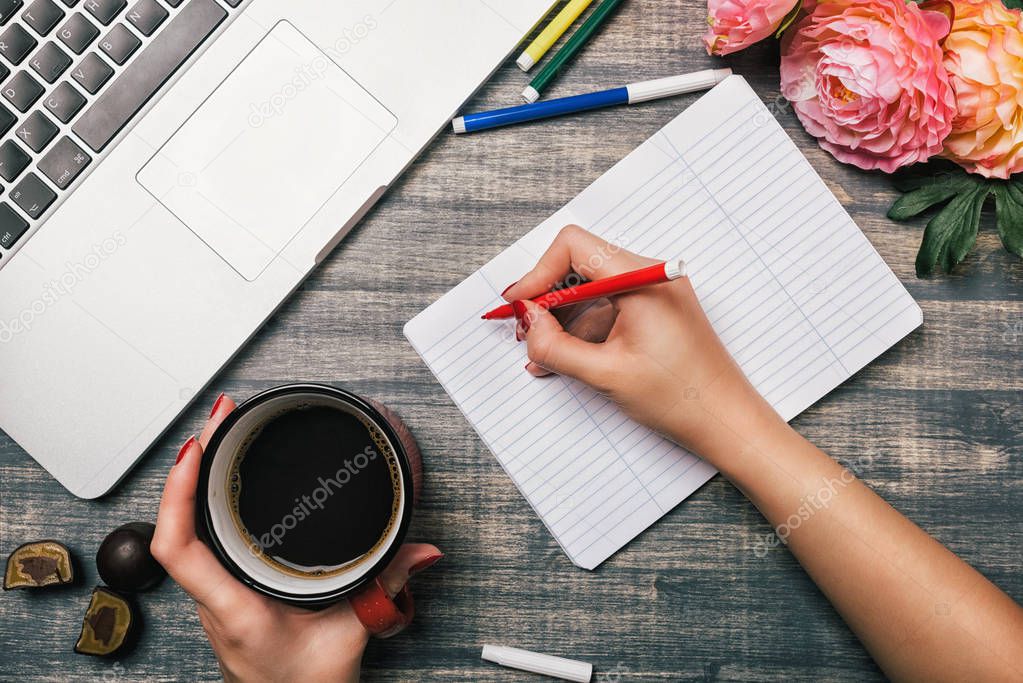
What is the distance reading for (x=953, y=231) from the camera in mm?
717

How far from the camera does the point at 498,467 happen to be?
73cm

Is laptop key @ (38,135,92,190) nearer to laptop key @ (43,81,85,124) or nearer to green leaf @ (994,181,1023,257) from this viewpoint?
laptop key @ (43,81,85,124)

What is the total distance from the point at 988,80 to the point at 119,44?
775mm

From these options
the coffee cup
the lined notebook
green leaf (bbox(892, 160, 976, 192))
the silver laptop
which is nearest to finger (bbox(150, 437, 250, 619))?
the coffee cup

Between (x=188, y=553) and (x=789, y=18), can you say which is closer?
(x=188, y=553)

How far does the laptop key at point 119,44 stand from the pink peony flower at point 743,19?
20.8 inches

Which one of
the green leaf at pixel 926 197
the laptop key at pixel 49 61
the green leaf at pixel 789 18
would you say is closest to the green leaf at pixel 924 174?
the green leaf at pixel 926 197

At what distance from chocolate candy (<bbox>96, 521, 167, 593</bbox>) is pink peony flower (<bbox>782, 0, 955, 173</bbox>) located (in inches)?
30.1

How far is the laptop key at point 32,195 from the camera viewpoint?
2.13ft

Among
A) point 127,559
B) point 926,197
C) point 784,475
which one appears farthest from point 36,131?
point 926,197

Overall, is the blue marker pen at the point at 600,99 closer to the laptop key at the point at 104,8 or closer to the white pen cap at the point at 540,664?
the laptop key at the point at 104,8

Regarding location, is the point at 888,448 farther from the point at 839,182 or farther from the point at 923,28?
the point at 923,28

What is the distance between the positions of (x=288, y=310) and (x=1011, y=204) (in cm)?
72

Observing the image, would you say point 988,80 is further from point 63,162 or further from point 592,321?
point 63,162
